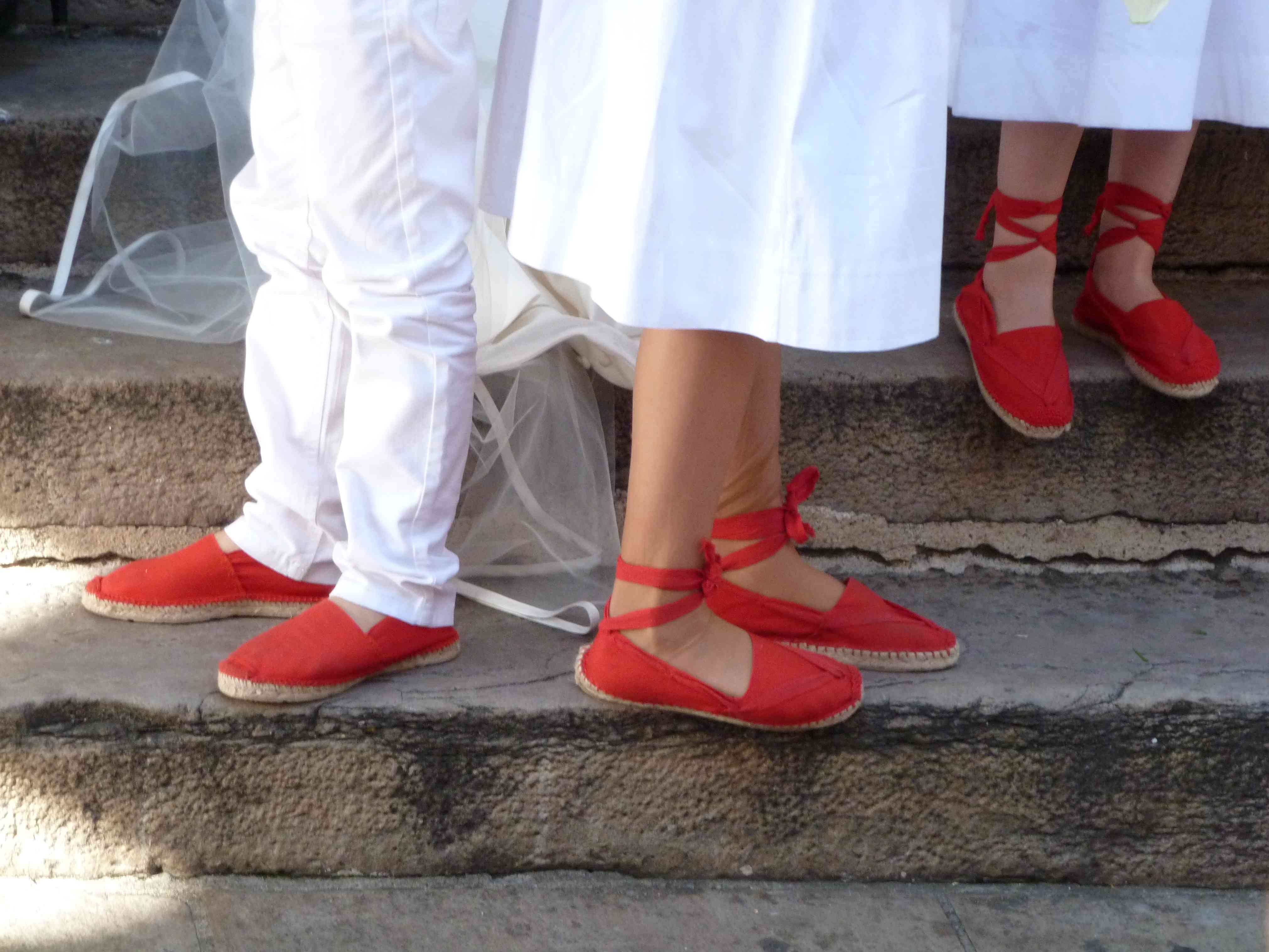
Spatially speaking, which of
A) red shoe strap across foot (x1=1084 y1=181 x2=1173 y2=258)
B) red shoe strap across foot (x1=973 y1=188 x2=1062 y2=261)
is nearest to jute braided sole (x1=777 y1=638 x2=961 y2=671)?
red shoe strap across foot (x1=973 y1=188 x2=1062 y2=261)

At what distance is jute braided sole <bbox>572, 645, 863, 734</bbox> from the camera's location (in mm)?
1153

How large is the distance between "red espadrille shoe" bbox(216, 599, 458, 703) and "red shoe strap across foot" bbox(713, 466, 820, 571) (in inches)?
12.7

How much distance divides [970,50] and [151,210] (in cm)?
107

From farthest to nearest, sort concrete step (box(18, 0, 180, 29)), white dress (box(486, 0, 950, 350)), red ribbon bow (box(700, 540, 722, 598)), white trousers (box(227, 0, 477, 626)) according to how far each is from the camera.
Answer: concrete step (box(18, 0, 180, 29)) < red ribbon bow (box(700, 540, 722, 598)) < white trousers (box(227, 0, 477, 626)) < white dress (box(486, 0, 950, 350))

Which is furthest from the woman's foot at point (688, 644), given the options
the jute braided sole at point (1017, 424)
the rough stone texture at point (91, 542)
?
the rough stone texture at point (91, 542)

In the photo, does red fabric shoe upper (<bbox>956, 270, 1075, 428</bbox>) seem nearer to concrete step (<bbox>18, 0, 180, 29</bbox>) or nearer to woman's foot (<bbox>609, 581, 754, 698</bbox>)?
woman's foot (<bbox>609, 581, 754, 698</bbox>)

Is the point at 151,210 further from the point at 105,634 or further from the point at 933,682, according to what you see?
the point at 933,682

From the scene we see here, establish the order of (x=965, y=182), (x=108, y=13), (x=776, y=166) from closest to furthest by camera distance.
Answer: (x=776, y=166)
(x=965, y=182)
(x=108, y=13)

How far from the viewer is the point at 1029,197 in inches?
56.7

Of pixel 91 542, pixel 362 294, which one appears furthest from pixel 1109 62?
pixel 91 542

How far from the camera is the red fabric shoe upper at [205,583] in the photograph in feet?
4.22

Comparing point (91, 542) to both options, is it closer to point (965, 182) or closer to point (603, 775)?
point (603, 775)

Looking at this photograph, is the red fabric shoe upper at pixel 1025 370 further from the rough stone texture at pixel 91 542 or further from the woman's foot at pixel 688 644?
the rough stone texture at pixel 91 542

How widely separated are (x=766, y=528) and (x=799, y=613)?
0.32 feet
